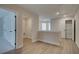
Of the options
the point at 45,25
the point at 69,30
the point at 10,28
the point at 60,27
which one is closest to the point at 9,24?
the point at 10,28

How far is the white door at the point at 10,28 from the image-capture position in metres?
3.39

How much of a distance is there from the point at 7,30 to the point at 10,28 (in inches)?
6.7

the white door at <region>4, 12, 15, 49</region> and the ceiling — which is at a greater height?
the ceiling

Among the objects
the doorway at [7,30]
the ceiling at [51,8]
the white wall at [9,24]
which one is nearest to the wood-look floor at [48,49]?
the doorway at [7,30]

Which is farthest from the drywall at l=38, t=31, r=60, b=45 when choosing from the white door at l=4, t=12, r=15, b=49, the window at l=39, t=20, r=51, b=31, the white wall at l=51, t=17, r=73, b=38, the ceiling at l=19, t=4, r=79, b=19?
the white door at l=4, t=12, r=15, b=49

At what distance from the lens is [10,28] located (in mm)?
3629

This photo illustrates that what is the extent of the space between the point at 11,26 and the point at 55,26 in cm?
233

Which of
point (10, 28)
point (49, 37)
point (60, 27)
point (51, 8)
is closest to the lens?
point (51, 8)

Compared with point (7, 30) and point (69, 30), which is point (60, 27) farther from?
point (7, 30)

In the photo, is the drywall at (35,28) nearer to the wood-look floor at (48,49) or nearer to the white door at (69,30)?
the wood-look floor at (48,49)

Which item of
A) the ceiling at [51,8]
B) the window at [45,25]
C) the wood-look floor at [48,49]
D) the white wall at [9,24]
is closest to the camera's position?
the ceiling at [51,8]

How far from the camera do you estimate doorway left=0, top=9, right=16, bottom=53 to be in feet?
10.5

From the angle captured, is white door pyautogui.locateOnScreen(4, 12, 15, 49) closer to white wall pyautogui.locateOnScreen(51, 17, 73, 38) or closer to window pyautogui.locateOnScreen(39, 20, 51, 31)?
window pyautogui.locateOnScreen(39, 20, 51, 31)
